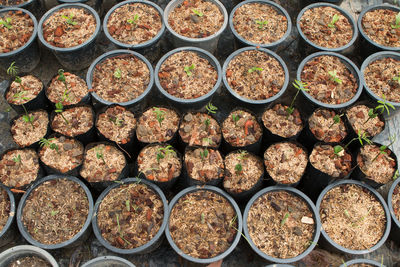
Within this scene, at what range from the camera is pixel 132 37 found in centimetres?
328

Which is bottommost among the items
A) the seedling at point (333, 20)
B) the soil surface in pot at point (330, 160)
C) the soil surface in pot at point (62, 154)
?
the soil surface in pot at point (62, 154)

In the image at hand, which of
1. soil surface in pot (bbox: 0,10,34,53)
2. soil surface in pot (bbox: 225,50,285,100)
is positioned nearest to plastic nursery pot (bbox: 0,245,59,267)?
soil surface in pot (bbox: 0,10,34,53)

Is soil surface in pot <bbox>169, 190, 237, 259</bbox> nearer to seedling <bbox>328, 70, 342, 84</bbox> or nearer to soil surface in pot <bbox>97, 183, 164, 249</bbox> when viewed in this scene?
soil surface in pot <bbox>97, 183, 164, 249</bbox>

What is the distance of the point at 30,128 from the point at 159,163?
3.40 ft

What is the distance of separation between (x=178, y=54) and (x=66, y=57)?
3.18 ft

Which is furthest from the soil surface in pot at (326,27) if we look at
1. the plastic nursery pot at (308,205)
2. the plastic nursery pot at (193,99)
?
the plastic nursery pot at (308,205)

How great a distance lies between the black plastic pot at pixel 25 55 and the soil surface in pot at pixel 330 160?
2.52m

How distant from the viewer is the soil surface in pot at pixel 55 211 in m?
2.56

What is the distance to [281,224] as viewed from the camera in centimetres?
259

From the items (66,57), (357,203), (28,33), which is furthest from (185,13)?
(357,203)

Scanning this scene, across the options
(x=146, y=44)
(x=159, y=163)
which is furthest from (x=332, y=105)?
(x=146, y=44)

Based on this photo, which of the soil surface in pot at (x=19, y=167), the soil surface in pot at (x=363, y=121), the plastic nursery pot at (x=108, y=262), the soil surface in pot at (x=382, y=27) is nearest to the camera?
the plastic nursery pot at (x=108, y=262)

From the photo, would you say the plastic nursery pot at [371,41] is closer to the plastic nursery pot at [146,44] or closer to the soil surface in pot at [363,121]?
the soil surface in pot at [363,121]

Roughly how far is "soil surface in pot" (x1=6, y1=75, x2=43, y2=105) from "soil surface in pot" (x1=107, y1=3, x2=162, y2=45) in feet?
2.54
